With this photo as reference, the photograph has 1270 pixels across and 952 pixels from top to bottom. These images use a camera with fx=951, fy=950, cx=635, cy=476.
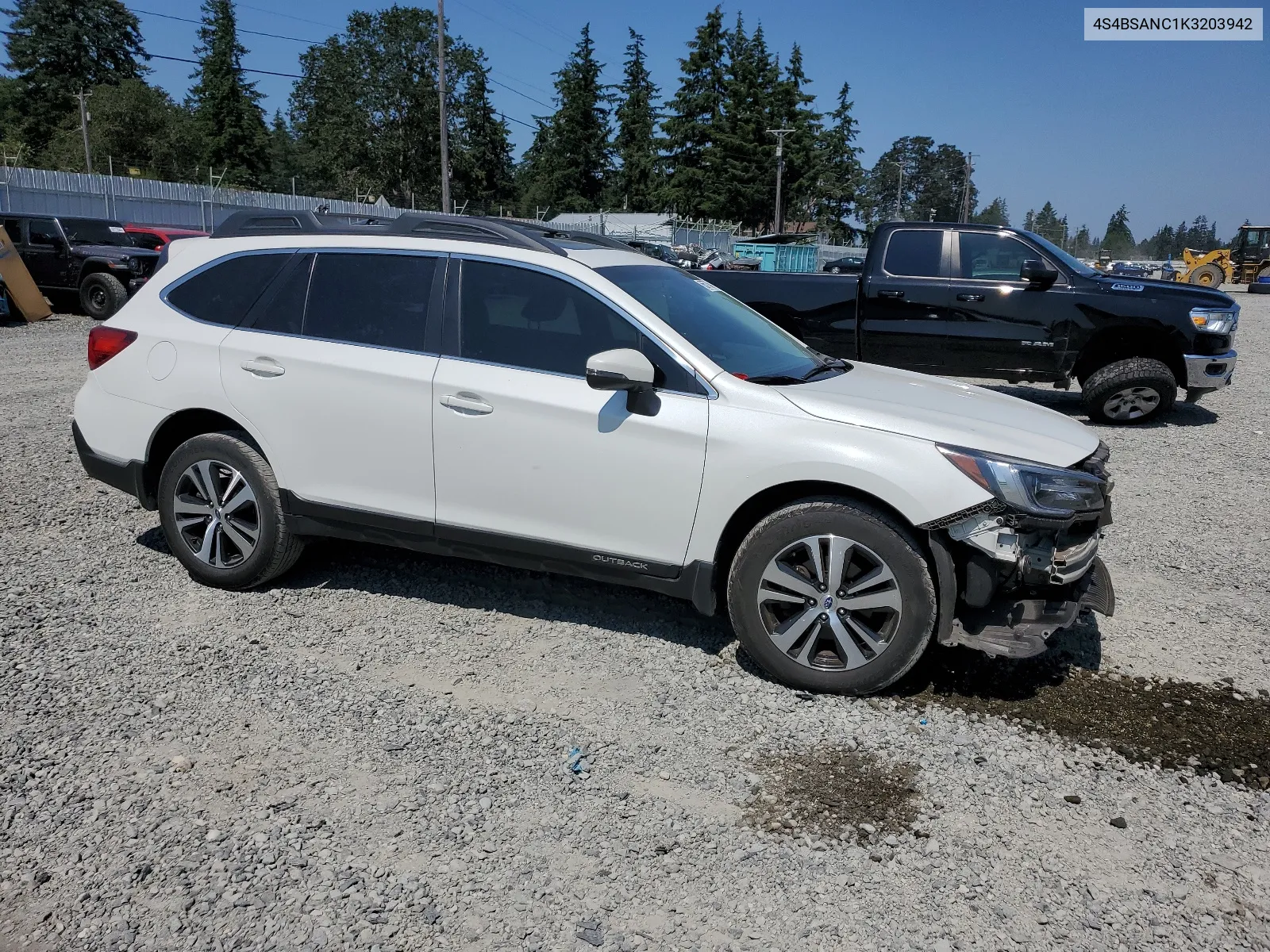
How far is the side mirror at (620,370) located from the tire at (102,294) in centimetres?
1549

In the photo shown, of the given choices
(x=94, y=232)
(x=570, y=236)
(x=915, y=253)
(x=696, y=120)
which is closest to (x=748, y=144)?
(x=696, y=120)

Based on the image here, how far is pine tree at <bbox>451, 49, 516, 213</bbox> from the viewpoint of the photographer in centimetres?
7912

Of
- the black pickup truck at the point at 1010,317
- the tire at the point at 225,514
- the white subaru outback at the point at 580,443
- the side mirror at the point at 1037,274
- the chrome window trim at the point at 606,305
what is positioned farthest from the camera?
the black pickup truck at the point at 1010,317

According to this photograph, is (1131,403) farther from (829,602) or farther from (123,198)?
(123,198)

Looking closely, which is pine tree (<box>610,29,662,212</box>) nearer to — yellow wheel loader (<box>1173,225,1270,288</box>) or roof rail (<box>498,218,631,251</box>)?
yellow wheel loader (<box>1173,225,1270,288</box>)

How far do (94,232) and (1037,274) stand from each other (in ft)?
53.3

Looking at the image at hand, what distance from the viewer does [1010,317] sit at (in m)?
9.33

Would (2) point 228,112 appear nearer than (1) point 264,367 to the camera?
No

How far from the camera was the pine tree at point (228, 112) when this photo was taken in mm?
79625

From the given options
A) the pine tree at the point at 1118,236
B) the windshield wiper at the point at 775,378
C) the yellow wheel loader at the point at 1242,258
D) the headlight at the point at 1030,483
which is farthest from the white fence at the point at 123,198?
the pine tree at the point at 1118,236

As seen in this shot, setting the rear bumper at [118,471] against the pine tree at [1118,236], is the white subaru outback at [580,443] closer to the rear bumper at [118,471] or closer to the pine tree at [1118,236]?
the rear bumper at [118,471]

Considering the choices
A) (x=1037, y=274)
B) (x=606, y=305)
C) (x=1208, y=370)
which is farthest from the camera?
(x=1208, y=370)

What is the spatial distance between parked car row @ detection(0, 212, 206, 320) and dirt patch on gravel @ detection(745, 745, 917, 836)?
53.2ft

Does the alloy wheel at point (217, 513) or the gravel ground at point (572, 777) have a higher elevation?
the alloy wheel at point (217, 513)
